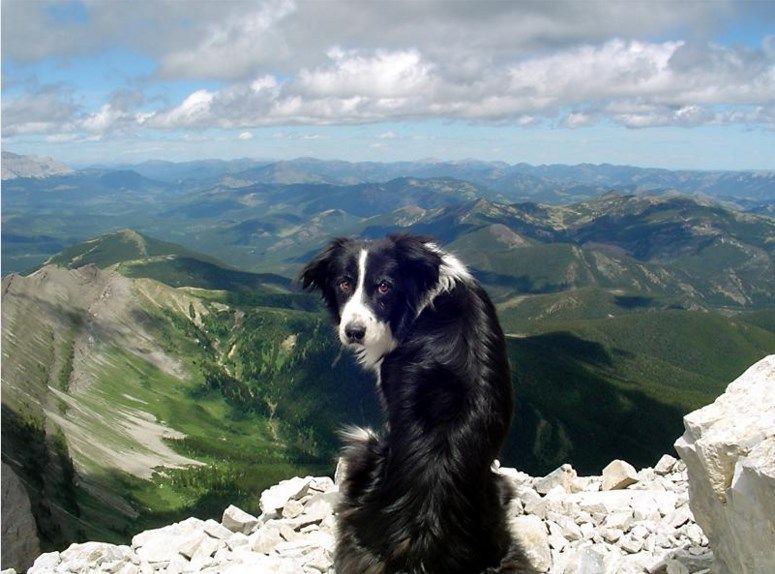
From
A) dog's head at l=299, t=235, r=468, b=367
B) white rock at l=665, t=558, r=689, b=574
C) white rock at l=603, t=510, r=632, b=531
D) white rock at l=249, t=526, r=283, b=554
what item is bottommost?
white rock at l=249, t=526, r=283, b=554

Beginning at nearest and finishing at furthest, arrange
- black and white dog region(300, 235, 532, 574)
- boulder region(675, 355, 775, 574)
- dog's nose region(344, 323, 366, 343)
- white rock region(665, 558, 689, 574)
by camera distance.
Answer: boulder region(675, 355, 775, 574)
black and white dog region(300, 235, 532, 574)
white rock region(665, 558, 689, 574)
dog's nose region(344, 323, 366, 343)

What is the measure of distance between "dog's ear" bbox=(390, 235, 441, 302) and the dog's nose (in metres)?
0.85

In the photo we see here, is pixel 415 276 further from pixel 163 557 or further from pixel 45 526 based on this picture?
pixel 45 526

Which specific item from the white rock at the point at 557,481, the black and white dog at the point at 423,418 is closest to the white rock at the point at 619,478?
the white rock at the point at 557,481

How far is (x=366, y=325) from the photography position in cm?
786

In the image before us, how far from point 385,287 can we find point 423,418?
1.92 metres

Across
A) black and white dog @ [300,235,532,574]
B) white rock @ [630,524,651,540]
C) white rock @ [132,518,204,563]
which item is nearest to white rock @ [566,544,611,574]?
white rock @ [630,524,651,540]

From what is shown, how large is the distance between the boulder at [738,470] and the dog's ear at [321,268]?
5.16 meters

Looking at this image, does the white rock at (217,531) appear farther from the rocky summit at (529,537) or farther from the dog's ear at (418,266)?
the dog's ear at (418,266)

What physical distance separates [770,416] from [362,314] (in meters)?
4.72

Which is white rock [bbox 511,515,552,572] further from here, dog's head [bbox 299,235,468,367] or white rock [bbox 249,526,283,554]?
white rock [bbox 249,526,283,554]

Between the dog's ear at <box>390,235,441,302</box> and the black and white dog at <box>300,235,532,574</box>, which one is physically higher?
the dog's ear at <box>390,235,441,302</box>

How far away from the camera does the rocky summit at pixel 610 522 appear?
19.9ft

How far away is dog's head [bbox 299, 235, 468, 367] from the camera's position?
7973 mm
